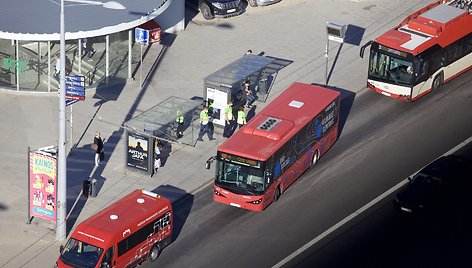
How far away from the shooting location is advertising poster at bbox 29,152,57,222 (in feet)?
169

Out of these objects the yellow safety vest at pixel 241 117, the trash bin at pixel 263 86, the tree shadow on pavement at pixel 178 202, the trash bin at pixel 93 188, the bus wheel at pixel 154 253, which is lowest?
the bus wheel at pixel 154 253

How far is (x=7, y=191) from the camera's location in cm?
5528

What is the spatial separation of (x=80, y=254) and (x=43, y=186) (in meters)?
5.24

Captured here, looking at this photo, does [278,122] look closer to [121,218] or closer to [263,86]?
[263,86]

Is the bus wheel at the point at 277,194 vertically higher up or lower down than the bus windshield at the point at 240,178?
lower down

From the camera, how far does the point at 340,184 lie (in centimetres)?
5744

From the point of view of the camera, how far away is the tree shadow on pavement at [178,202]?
176 ft

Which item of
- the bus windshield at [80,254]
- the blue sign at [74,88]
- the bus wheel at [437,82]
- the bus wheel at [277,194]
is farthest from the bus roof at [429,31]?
the bus windshield at [80,254]

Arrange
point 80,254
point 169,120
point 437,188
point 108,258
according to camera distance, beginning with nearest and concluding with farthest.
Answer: point 108,258
point 80,254
point 437,188
point 169,120

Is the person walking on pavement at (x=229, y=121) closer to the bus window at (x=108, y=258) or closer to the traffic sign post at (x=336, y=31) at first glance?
the traffic sign post at (x=336, y=31)

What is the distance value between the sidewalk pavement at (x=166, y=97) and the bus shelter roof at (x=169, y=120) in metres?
1.20

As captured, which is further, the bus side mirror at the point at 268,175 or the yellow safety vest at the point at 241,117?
the yellow safety vest at the point at 241,117

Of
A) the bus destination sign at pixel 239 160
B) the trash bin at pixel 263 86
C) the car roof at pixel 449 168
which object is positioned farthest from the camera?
the trash bin at pixel 263 86

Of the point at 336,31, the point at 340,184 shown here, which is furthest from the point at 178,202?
the point at 336,31
